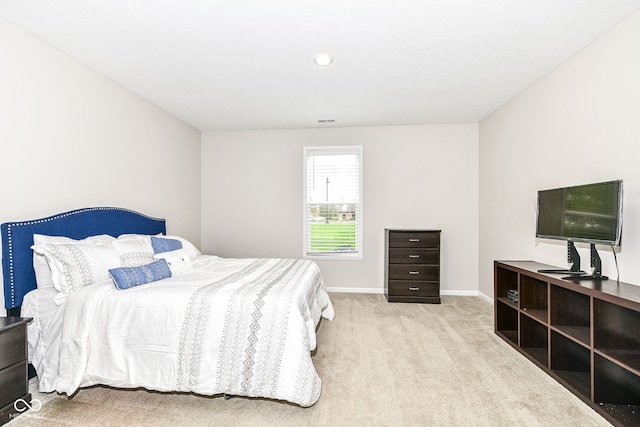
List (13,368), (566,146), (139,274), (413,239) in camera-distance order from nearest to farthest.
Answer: (13,368) < (139,274) < (566,146) < (413,239)

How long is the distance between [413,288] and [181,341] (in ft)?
11.0

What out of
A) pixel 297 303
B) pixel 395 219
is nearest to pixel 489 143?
pixel 395 219

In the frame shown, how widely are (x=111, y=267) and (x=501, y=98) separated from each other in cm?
452

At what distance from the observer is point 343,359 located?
2.75 m

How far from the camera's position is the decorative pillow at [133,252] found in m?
2.70

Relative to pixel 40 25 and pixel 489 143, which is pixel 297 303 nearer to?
pixel 40 25

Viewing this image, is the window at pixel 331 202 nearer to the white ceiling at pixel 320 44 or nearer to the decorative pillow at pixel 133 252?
the white ceiling at pixel 320 44

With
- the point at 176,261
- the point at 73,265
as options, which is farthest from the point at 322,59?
the point at 73,265

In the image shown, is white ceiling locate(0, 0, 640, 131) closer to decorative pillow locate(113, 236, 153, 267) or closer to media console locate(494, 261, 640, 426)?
decorative pillow locate(113, 236, 153, 267)

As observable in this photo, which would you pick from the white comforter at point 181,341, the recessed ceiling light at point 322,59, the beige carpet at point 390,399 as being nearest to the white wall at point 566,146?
the beige carpet at point 390,399

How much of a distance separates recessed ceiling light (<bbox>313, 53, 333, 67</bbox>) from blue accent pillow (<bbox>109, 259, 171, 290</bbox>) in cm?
225

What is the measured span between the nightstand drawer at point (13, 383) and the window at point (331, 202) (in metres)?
3.64

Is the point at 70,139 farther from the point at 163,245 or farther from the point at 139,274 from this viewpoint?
the point at 139,274

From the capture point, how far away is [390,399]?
2.16 m
